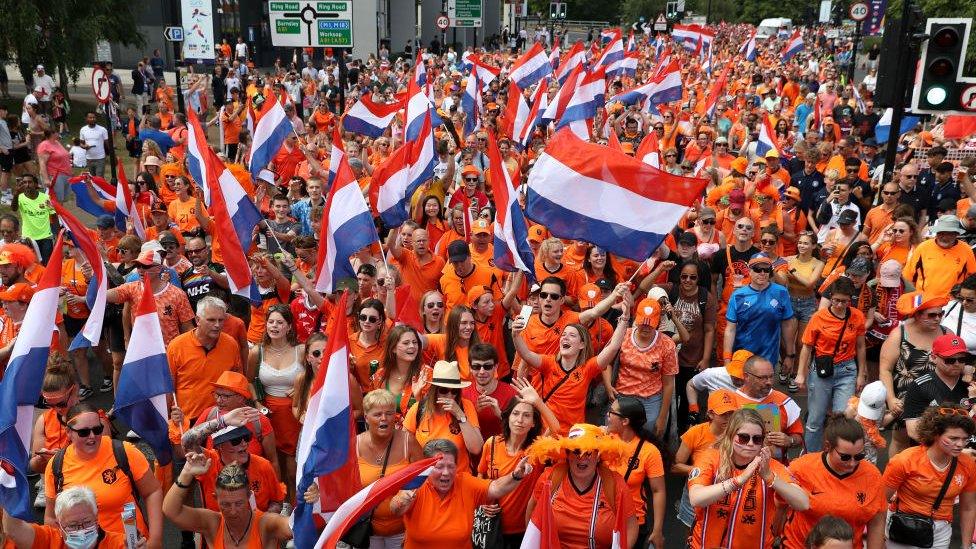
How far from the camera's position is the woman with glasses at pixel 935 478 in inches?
195

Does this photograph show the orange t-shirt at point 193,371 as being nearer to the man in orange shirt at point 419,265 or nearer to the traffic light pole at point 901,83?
the man in orange shirt at point 419,265

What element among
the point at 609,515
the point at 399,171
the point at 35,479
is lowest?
the point at 35,479

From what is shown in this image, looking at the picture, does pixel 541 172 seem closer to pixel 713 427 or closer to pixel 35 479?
pixel 713 427

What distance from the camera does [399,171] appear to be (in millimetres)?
8820

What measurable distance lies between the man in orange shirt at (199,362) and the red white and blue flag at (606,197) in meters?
2.38

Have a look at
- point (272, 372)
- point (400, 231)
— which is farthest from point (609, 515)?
point (400, 231)

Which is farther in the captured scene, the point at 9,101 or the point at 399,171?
the point at 9,101

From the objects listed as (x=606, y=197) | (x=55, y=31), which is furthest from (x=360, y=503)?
(x=55, y=31)

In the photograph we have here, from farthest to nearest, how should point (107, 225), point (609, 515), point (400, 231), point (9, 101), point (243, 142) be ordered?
point (9, 101)
point (243, 142)
point (107, 225)
point (400, 231)
point (609, 515)

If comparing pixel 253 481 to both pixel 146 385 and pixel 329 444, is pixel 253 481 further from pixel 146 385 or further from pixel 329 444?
pixel 146 385

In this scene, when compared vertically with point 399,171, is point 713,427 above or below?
below

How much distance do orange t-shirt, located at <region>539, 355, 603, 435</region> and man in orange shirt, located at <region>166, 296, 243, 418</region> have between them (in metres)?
2.21

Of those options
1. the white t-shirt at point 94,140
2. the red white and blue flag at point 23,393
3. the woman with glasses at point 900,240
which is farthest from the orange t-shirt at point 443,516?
the white t-shirt at point 94,140

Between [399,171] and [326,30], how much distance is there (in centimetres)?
1010
